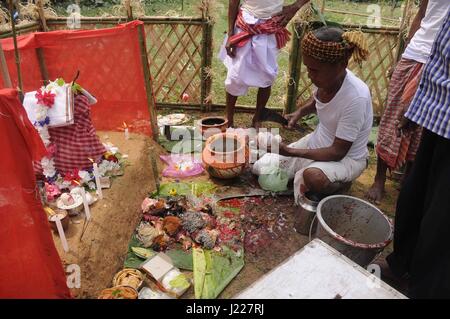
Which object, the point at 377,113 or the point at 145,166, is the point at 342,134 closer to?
the point at 145,166

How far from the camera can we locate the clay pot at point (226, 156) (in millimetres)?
3295

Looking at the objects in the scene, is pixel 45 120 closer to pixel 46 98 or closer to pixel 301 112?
pixel 46 98

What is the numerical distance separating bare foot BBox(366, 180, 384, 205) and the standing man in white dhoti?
1.32 meters

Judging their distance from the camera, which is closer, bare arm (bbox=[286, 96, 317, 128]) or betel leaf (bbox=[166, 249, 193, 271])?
betel leaf (bbox=[166, 249, 193, 271])

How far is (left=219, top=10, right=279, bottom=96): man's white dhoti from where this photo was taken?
3834 millimetres

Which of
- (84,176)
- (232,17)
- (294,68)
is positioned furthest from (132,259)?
(294,68)

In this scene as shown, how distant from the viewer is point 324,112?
9.26 feet

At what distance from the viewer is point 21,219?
5.59ft

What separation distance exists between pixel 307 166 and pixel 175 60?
275 centimetres

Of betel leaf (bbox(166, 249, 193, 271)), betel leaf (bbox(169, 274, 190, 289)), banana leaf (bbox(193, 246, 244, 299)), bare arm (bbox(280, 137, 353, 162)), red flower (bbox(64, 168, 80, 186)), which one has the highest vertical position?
bare arm (bbox(280, 137, 353, 162))

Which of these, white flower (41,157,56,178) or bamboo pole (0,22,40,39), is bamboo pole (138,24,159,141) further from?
bamboo pole (0,22,40,39)

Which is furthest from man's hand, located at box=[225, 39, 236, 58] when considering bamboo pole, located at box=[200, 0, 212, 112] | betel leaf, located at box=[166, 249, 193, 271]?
betel leaf, located at box=[166, 249, 193, 271]

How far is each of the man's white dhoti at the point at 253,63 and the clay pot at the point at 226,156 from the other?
0.87 meters

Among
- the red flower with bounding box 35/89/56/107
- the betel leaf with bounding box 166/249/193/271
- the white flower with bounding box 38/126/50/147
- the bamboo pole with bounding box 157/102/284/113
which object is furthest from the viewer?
the bamboo pole with bounding box 157/102/284/113
